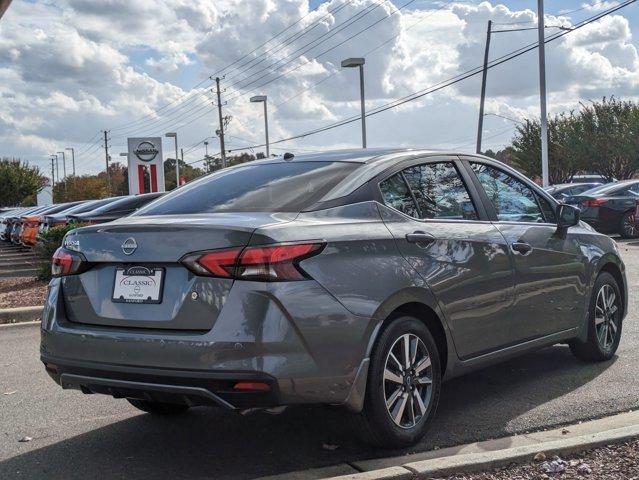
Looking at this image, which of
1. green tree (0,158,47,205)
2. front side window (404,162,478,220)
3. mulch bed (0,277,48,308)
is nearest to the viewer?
front side window (404,162,478,220)

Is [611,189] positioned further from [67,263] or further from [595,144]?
[595,144]

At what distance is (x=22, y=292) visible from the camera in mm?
11461

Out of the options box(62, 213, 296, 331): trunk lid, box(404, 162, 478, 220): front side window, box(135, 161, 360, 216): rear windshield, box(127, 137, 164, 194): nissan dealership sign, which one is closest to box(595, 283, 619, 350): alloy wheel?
Answer: box(404, 162, 478, 220): front side window

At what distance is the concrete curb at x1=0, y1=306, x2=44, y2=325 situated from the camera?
30.9 feet

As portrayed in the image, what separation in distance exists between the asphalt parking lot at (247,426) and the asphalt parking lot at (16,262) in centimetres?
1001

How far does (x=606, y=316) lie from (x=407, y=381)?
2663mm

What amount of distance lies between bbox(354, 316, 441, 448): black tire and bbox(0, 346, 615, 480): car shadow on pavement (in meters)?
0.11

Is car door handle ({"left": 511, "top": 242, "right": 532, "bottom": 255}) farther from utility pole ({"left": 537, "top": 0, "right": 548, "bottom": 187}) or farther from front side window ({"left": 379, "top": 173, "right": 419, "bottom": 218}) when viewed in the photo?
utility pole ({"left": 537, "top": 0, "right": 548, "bottom": 187})

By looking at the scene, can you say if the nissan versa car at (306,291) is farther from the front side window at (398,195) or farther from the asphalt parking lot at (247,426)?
the asphalt parking lot at (247,426)

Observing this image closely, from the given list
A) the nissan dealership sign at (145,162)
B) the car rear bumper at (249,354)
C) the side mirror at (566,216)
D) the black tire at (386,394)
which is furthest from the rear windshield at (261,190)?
the nissan dealership sign at (145,162)

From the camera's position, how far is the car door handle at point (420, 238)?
4.34 metres

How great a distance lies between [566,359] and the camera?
254 inches

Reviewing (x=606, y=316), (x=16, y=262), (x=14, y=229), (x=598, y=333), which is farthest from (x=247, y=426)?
(x=14, y=229)

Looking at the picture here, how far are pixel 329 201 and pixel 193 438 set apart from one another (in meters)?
1.69
